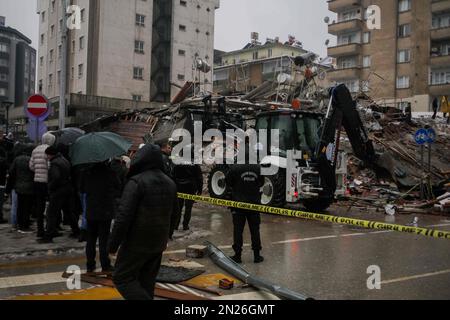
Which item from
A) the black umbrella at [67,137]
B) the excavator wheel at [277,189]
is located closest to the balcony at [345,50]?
the excavator wheel at [277,189]

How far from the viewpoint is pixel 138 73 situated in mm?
49500

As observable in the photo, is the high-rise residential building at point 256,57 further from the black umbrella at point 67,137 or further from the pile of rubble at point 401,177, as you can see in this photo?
the black umbrella at point 67,137

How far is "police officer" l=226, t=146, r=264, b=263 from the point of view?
805cm

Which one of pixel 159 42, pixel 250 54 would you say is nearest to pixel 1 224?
pixel 159 42

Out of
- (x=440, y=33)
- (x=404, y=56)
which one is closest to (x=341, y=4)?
(x=404, y=56)

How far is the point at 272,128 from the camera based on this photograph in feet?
46.2

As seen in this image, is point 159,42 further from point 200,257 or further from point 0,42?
point 0,42

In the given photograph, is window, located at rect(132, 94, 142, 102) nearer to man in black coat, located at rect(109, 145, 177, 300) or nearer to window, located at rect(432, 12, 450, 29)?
window, located at rect(432, 12, 450, 29)

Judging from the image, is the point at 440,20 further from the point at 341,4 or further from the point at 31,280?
the point at 31,280

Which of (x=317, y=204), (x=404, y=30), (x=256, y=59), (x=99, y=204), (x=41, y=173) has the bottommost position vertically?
(x=317, y=204)

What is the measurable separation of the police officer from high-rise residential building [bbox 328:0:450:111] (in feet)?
117

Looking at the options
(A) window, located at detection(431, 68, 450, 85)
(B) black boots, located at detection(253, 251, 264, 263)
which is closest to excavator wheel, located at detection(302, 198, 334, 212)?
(B) black boots, located at detection(253, 251, 264, 263)

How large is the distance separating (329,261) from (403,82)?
43.3 m

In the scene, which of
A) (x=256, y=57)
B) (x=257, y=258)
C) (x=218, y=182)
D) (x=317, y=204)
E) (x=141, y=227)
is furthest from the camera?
(x=256, y=57)
